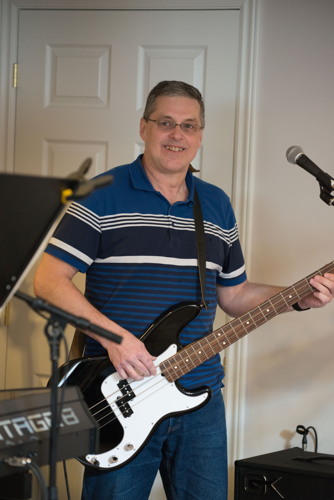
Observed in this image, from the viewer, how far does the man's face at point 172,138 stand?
2285 mm

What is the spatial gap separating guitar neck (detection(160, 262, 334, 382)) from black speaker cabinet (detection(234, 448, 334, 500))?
0.56 metres

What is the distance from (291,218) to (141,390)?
1.18 m

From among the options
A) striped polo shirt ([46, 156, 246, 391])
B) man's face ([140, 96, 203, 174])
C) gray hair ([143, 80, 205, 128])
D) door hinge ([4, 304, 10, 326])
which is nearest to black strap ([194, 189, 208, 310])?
striped polo shirt ([46, 156, 246, 391])

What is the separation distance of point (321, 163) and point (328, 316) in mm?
626

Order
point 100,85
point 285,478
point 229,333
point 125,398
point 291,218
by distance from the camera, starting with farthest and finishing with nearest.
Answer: point 100,85, point 291,218, point 285,478, point 229,333, point 125,398

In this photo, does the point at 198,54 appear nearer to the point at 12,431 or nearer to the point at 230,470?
the point at 230,470

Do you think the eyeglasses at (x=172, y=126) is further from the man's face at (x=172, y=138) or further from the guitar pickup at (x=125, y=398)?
the guitar pickup at (x=125, y=398)

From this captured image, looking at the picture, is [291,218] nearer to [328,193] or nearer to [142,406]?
[328,193]

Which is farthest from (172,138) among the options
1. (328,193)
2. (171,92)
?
(328,193)

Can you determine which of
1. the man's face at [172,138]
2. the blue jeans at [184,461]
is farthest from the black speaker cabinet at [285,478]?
the man's face at [172,138]

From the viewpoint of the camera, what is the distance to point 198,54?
306 cm

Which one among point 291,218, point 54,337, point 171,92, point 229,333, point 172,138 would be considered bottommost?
point 229,333

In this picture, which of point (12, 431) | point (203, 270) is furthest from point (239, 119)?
point (12, 431)

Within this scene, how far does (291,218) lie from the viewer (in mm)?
2992
